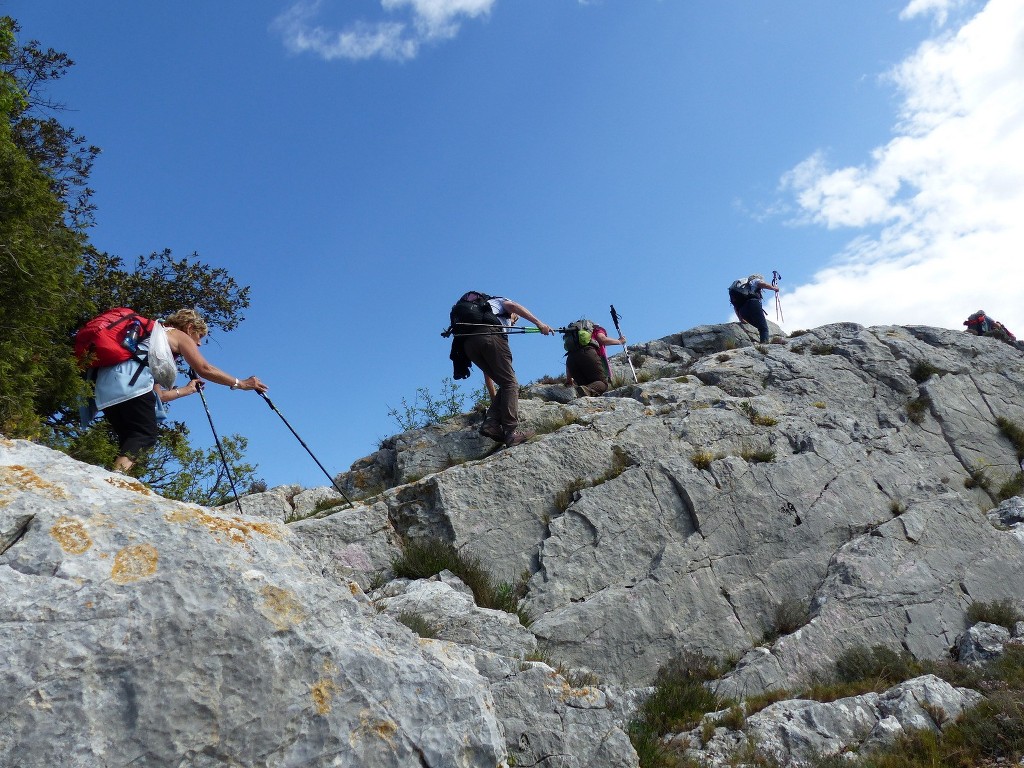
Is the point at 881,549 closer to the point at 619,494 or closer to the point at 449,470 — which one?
the point at 619,494

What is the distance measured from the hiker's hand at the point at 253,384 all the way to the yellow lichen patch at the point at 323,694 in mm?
4205

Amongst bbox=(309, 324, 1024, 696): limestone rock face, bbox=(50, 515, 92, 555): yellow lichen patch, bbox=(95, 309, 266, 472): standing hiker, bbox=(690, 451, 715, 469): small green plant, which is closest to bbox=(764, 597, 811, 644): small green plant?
bbox=(309, 324, 1024, 696): limestone rock face

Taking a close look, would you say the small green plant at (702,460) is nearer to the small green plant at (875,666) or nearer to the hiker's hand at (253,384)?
the small green plant at (875,666)

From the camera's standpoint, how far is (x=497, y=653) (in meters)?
6.44

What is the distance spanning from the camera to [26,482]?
3.89m

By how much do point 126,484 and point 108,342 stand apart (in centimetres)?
291

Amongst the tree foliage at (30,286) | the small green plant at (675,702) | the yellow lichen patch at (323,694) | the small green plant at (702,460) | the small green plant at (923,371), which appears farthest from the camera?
the small green plant at (923,371)

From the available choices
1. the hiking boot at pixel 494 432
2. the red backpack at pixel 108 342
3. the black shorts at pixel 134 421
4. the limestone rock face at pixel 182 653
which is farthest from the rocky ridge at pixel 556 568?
A: the red backpack at pixel 108 342

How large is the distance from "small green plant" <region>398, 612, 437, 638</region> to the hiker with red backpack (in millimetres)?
2851

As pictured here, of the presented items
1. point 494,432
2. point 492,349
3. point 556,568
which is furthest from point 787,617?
point 492,349

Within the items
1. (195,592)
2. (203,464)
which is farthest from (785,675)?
(203,464)

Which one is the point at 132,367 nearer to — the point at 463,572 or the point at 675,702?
the point at 463,572

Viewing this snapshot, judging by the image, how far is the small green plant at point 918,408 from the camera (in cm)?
1341

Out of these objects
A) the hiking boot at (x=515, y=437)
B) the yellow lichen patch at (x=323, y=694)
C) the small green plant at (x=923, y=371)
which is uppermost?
the hiking boot at (x=515, y=437)
